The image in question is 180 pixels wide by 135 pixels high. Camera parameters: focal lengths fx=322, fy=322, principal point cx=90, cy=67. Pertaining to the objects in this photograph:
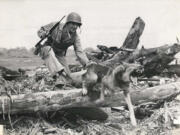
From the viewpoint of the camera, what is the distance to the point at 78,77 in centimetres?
298

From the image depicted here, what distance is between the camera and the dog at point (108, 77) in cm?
262

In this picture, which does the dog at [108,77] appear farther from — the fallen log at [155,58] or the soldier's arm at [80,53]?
the fallen log at [155,58]

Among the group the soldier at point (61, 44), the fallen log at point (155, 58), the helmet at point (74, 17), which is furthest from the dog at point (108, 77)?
the fallen log at point (155, 58)

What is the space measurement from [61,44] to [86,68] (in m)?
0.56

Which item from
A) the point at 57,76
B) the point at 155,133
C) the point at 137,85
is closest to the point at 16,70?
the point at 57,76

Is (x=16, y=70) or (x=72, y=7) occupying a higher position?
(x=72, y=7)

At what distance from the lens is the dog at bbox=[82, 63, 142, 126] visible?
2.62m

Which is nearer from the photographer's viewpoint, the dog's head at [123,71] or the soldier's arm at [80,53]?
the dog's head at [123,71]

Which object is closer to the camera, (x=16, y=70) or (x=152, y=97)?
(x=152, y=97)

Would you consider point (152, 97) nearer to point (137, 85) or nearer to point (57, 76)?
point (137, 85)

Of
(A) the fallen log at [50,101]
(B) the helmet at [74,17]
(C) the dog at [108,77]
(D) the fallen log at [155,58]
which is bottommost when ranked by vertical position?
(A) the fallen log at [50,101]

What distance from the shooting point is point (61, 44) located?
3.33 metres

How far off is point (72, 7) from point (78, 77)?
2.22ft

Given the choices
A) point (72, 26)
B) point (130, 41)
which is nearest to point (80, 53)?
point (72, 26)
